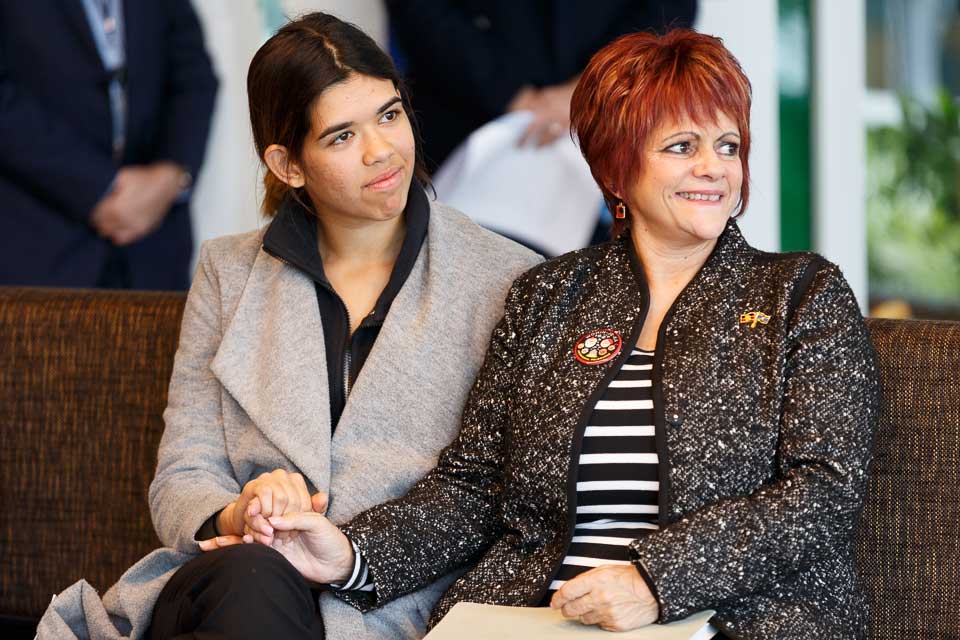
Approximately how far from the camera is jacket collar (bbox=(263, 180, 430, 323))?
2119 mm

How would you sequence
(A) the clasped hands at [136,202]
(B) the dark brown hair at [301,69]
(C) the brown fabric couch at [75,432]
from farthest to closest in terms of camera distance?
(A) the clasped hands at [136,202] → (C) the brown fabric couch at [75,432] → (B) the dark brown hair at [301,69]

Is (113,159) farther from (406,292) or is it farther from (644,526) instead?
(644,526)

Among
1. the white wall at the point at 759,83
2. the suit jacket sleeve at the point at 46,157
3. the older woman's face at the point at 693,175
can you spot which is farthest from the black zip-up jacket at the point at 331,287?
the white wall at the point at 759,83

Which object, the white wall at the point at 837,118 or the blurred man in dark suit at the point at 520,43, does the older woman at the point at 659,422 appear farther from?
the white wall at the point at 837,118

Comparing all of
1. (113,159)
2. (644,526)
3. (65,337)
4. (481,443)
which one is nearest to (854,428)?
(644,526)

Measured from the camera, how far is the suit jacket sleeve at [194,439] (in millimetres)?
2014

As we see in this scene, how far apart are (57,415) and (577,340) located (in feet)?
3.35

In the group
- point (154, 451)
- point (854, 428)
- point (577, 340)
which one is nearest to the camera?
point (854, 428)

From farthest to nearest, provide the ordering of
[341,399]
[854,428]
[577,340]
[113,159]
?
1. [113,159]
2. [341,399]
3. [577,340]
4. [854,428]

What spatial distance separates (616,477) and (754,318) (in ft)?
0.92

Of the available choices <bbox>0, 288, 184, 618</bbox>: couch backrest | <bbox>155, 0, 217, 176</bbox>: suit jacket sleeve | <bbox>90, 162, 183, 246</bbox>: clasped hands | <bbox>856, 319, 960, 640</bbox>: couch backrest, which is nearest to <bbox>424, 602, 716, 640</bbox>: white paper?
<bbox>856, 319, 960, 640</bbox>: couch backrest

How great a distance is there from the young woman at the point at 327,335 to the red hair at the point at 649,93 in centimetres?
29

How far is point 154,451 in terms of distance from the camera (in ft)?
7.75

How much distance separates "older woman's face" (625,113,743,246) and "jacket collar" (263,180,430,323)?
1.32ft
